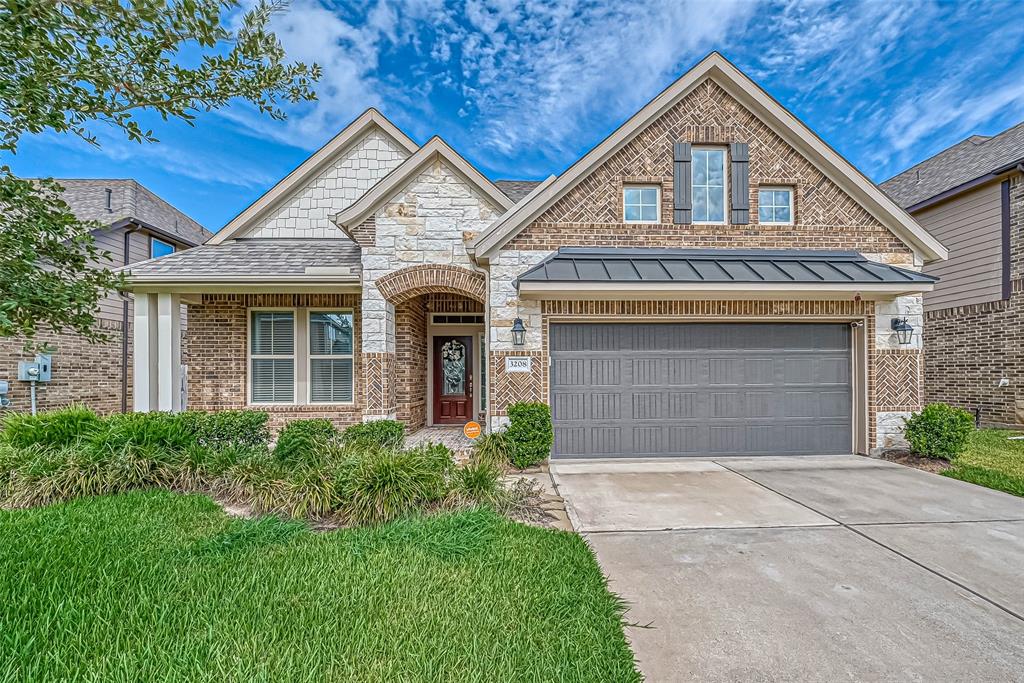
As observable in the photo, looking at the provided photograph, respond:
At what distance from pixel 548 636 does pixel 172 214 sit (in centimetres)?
1966

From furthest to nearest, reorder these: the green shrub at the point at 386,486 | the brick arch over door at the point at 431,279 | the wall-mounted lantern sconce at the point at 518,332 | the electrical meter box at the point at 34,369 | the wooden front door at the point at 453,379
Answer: the wooden front door at the point at 453,379, the electrical meter box at the point at 34,369, the brick arch over door at the point at 431,279, the wall-mounted lantern sconce at the point at 518,332, the green shrub at the point at 386,486

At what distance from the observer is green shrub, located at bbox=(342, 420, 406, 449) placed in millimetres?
6227

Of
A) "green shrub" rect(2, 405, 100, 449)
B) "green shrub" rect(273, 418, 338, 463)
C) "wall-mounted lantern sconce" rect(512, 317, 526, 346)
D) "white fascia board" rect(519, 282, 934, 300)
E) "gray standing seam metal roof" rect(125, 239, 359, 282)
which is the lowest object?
"green shrub" rect(273, 418, 338, 463)

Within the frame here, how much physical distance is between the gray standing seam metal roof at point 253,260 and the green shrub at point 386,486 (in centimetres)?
463

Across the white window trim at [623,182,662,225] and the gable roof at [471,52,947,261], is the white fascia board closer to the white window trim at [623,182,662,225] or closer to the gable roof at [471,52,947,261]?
the gable roof at [471,52,947,261]

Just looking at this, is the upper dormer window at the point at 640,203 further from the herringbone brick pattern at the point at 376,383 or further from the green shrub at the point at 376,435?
the green shrub at the point at 376,435

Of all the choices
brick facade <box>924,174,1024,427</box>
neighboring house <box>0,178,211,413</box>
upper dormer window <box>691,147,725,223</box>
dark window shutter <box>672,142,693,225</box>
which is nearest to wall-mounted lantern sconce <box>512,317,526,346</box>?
dark window shutter <box>672,142,693,225</box>

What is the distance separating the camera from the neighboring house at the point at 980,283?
9.62m

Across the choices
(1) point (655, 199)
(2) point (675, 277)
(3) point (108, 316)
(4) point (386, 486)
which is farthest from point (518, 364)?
(3) point (108, 316)

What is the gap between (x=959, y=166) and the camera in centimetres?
1167

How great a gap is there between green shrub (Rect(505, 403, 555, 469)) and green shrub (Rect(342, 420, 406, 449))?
165 cm

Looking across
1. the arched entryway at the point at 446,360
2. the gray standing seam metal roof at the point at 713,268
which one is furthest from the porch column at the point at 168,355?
the gray standing seam metal roof at the point at 713,268

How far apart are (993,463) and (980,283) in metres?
5.68

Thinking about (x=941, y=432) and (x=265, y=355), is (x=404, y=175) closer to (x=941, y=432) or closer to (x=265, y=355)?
(x=265, y=355)
